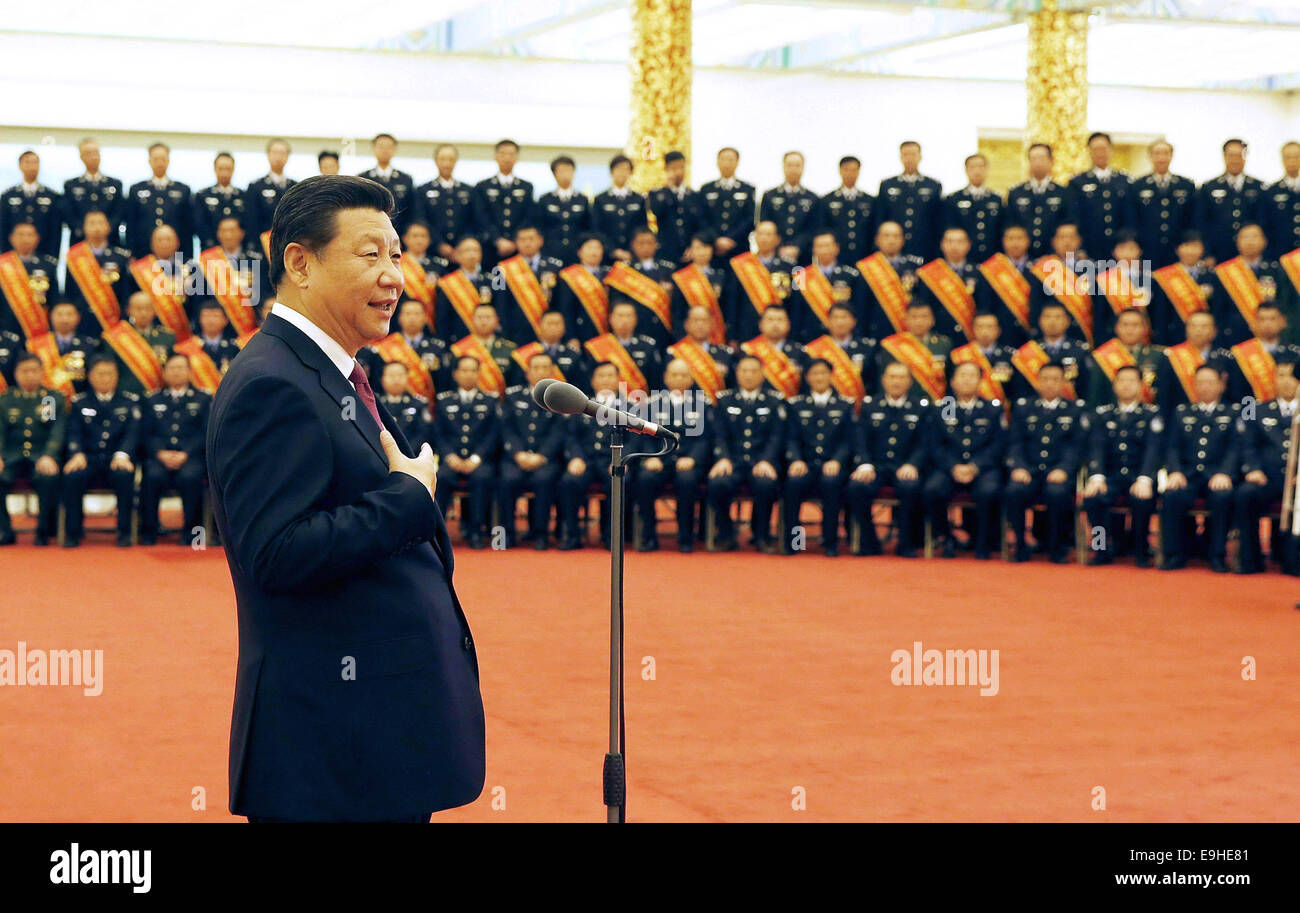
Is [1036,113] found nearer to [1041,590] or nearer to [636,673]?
[1041,590]

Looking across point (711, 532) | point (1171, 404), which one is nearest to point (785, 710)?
point (711, 532)

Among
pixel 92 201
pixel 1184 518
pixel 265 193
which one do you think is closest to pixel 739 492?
pixel 1184 518

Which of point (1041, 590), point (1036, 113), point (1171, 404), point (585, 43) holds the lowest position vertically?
point (1041, 590)

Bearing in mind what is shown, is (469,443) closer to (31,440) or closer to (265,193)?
(265,193)

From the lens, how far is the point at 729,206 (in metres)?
11.0

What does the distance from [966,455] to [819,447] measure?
0.86 m

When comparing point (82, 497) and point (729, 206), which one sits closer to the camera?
point (82, 497)

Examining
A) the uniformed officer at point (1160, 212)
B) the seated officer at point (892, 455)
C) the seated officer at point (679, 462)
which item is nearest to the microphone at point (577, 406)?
the seated officer at point (679, 462)

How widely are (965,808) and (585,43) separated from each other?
12976 millimetres

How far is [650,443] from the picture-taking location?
393 inches

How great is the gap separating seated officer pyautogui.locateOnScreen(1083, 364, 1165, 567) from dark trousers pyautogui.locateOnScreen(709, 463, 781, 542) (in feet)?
5.89

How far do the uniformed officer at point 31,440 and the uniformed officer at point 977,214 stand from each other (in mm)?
5672

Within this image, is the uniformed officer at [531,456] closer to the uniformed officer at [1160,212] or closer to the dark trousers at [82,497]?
the dark trousers at [82,497]

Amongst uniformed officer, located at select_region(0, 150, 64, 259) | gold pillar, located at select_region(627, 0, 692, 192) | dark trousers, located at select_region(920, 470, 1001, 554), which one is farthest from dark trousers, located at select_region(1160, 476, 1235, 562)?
uniformed officer, located at select_region(0, 150, 64, 259)
